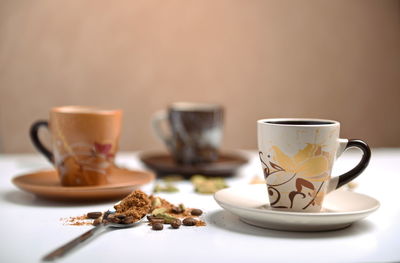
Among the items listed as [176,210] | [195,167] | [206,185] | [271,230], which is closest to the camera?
[271,230]

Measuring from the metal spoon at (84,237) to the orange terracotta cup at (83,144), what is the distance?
21cm

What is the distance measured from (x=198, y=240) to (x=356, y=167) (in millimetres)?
267

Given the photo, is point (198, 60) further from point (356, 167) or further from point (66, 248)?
point (66, 248)

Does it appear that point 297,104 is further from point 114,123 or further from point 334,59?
point 114,123

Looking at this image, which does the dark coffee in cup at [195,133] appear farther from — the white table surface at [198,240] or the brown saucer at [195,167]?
the white table surface at [198,240]

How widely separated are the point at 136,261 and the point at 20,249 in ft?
0.51

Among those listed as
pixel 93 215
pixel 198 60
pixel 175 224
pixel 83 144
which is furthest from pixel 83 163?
pixel 198 60

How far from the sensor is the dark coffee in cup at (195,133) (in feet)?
4.13

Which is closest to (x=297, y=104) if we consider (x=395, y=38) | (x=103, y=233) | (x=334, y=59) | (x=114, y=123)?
(x=334, y=59)

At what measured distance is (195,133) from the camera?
1.26 meters

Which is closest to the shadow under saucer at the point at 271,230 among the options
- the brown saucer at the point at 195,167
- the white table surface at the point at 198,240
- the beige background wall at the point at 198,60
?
the white table surface at the point at 198,240

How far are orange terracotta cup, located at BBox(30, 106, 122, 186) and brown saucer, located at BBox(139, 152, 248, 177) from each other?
0.83 ft

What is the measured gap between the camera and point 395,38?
2859 millimetres

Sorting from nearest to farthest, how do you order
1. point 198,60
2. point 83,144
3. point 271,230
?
1. point 271,230
2. point 83,144
3. point 198,60
